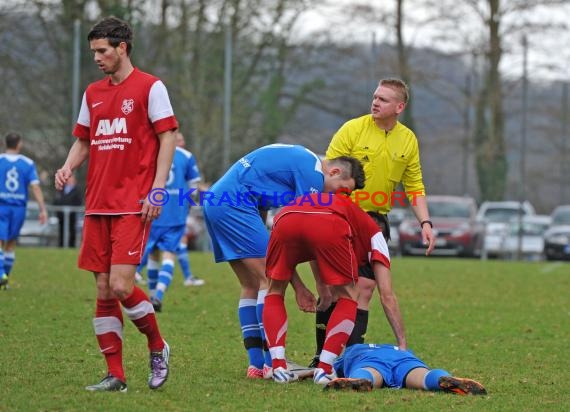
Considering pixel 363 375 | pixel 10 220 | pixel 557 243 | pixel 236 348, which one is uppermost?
pixel 10 220

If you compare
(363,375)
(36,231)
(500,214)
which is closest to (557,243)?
(500,214)

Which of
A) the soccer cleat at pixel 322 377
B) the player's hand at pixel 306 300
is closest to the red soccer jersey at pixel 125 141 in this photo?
the player's hand at pixel 306 300

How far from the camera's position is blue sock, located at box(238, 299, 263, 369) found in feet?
25.0

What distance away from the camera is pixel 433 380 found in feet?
22.1

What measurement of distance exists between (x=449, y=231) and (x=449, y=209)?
112 cm

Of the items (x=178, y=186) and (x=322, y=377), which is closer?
(x=322, y=377)

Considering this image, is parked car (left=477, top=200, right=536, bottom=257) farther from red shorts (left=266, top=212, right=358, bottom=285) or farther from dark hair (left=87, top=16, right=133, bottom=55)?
dark hair (left=87, top=16, right=133, bottom=55)

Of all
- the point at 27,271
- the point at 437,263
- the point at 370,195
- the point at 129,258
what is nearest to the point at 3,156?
the point at 27,271

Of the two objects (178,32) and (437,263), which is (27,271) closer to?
(437,263)

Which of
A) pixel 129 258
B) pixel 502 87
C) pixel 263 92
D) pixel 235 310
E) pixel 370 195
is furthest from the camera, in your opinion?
pixel 502 87

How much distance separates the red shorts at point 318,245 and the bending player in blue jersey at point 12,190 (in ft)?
26.7

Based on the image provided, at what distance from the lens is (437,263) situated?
81.7 feet

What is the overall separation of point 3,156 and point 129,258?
29.1 ft

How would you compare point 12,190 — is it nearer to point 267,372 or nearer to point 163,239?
point 163,239
